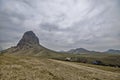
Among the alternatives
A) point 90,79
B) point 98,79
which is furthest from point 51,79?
point 98,79

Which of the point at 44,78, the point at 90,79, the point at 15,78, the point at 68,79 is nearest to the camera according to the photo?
the point at 15,78

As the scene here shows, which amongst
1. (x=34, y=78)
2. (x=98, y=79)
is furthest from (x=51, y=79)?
(x=98, y=79)

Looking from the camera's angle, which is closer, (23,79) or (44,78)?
(23,79)

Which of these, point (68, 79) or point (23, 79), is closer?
point (23, 79)

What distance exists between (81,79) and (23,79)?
484 inches

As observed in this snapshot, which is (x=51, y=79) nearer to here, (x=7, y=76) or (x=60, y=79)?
(x=60, y=79)

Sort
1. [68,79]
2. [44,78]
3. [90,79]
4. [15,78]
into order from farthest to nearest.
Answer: [90,79] → [68,79] → [44,78] → [15,78]

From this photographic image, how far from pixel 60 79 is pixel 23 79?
272 inches

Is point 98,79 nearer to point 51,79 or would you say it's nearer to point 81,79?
point 81,79

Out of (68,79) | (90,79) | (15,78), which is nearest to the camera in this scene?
(15,78)

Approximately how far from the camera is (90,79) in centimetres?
3378

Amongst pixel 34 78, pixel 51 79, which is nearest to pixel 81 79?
pixel 51 79

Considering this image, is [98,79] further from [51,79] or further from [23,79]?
[23,79]

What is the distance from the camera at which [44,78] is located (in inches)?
1113
